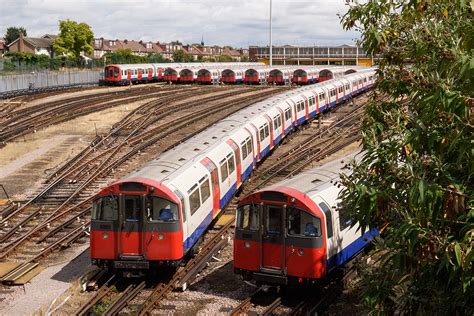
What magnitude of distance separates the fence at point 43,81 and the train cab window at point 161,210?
42.0 meters

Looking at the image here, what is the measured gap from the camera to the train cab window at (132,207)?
14.0 meters

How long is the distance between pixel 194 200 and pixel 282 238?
3316 mm

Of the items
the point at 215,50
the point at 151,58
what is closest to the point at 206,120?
the point at 151,58

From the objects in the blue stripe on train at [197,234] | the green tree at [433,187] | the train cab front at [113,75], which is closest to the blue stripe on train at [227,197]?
the blue stripe on train at [197,234]

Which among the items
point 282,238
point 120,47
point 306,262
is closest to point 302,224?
point 282,238

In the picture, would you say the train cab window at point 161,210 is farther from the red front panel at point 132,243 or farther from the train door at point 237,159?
the train door at point 237,159

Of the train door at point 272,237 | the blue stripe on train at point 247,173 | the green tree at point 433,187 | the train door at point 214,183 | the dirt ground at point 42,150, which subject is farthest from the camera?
the dirt ground at point 42,150

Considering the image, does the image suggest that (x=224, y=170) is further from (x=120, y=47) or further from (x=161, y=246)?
(x=120, y=47)

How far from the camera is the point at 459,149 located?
19.0 feet

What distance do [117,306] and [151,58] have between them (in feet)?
312

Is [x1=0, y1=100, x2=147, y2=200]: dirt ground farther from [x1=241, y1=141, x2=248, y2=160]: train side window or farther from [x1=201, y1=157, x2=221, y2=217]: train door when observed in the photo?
[x1=201, y1=157, x2=221, y2=217]: train door

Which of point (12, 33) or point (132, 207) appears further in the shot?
point (12, 33)

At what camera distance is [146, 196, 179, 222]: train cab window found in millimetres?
13945

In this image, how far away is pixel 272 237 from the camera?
12891 millimetres
